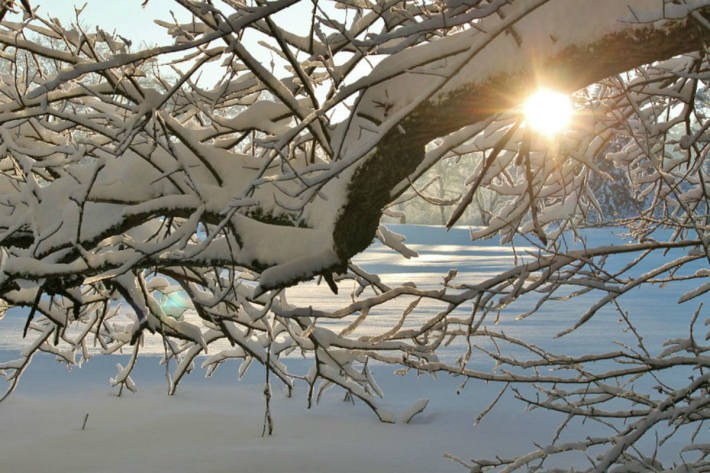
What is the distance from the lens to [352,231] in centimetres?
315

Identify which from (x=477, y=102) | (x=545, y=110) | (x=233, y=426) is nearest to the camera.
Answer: (x=477, y=102)

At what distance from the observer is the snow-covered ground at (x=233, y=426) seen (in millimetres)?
5113

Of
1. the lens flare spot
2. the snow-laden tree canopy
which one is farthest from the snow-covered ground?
the lens flare spot

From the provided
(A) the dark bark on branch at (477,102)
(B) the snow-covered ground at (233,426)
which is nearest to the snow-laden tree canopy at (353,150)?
(A) the dark bark on branch at (477,102)

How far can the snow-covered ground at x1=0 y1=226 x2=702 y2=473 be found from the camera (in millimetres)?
5113

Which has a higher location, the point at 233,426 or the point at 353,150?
the point at 353,150

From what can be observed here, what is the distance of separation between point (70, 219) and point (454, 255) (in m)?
25.9

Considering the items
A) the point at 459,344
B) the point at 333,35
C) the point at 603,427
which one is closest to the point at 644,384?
the point at 603,427

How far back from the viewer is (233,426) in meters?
6.12

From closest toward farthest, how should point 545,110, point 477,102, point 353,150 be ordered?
point 353,150
point 477,102
point 545,110

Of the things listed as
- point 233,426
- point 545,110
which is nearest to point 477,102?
point 545,110

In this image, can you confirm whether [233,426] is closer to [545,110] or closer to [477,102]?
[545,110]

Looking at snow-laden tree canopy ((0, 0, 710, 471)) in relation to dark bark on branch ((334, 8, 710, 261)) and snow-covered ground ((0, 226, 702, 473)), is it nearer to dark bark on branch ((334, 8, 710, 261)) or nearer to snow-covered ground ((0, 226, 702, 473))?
dark bark on branch ((334, 8, 710, 261))

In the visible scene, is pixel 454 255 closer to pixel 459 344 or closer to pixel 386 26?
pixel 459 344
